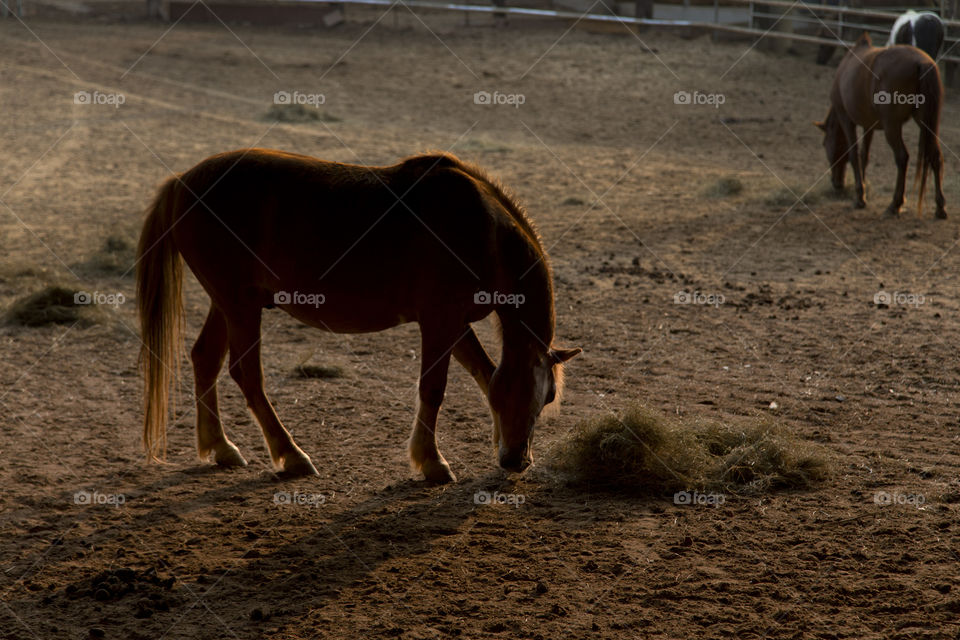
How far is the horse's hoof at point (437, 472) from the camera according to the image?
202 inches

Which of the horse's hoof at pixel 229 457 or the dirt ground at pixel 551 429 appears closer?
the dirt ground at pixel 551 429

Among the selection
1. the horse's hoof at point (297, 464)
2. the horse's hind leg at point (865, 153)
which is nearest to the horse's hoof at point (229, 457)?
the horse's hoof at point (297, 464)

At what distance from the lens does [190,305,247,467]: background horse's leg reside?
210 inches

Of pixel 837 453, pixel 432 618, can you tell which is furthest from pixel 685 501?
pixel 432 618

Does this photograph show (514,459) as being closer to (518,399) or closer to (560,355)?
(518,399)

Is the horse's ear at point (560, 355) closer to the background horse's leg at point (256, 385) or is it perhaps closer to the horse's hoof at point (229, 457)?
the background horse's leg at point (256, 385)

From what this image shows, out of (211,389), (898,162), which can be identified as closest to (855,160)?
(898,162)

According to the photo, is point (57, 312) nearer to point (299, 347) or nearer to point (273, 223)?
point (299, 347)

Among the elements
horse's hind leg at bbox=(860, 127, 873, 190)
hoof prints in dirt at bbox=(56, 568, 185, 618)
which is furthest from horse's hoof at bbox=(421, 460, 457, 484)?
horse's hind leg at bbox=(860, 127, 873, 190)

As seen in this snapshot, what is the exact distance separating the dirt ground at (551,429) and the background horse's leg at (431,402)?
0.11m

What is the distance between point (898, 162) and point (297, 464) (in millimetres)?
8168

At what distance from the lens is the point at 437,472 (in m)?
5.15

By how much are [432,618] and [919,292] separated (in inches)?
235

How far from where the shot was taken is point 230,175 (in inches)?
201
